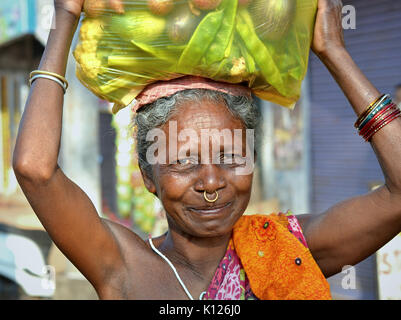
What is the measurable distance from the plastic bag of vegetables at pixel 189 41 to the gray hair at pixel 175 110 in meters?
0.08

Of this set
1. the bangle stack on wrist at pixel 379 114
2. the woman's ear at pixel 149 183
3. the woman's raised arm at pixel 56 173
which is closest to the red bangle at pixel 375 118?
the bangle stack on wrist at pixel 379 114

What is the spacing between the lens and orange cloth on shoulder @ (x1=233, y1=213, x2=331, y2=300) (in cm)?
169

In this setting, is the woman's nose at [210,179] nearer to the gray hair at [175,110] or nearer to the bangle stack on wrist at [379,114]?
the gray hair at [175,110]

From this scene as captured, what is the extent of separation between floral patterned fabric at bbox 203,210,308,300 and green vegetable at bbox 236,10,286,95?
2.19 ft

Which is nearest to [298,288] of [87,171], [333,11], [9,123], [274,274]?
[274,274]

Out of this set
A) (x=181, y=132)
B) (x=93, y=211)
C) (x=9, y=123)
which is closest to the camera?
(x=93, y=211)

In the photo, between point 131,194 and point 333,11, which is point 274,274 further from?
point 131,194

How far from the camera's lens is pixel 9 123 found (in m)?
6.50

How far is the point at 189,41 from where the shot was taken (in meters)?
1.46

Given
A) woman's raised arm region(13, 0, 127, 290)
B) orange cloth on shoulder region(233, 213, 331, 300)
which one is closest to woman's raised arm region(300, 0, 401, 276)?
orange cloth on shoulder region(233, 213, 331, 300)

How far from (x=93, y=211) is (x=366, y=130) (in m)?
1.07

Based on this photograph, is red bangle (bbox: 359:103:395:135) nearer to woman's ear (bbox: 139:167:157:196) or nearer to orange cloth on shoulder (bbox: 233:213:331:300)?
orange cloth on shoulder (bbox: 233:213:331:300)

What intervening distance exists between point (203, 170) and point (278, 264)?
0.52 metres

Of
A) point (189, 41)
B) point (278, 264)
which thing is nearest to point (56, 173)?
point (189, 41)
